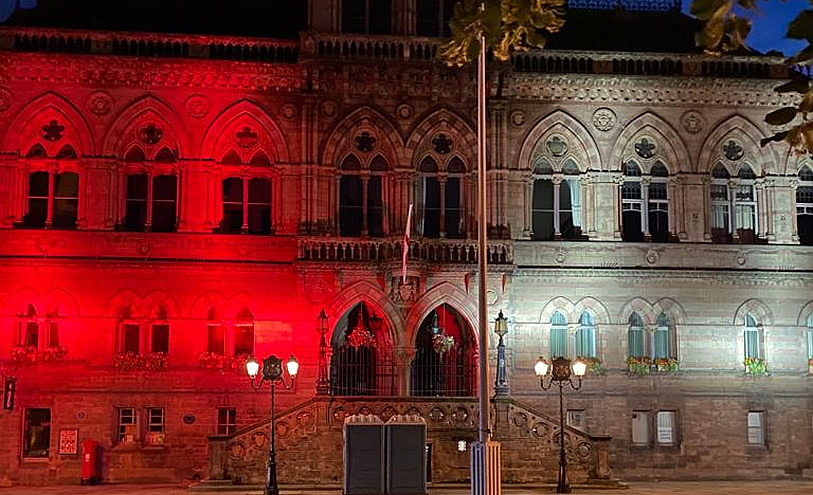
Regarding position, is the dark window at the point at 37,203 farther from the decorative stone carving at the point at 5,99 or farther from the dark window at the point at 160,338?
the dark window at the point at 160,338

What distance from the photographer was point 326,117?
35.6 meters

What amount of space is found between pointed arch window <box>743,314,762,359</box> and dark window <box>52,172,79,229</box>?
20.1 meters

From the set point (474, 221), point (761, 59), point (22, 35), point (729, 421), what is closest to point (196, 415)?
point (474, 221)

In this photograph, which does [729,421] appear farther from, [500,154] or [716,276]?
[500,154]

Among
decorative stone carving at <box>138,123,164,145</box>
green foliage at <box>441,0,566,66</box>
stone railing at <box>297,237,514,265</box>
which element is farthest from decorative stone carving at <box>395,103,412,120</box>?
green foliage at <box>441,0,566,66</box>

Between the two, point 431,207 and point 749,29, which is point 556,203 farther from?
point 749,29

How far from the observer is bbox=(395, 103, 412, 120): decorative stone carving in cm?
3575

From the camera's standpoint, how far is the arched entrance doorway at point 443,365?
116 feet

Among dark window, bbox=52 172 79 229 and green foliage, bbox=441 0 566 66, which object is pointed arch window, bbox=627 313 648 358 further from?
green foliage, bbox=441 0 566 66

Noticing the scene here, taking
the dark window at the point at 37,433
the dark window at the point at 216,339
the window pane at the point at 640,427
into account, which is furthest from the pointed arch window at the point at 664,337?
the dark window at the point at 37,433

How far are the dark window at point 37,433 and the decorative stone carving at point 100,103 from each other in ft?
28.1

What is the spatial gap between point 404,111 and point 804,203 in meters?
12.7

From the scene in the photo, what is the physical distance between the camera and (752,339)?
37031mm

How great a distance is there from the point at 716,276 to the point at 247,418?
569 inches
